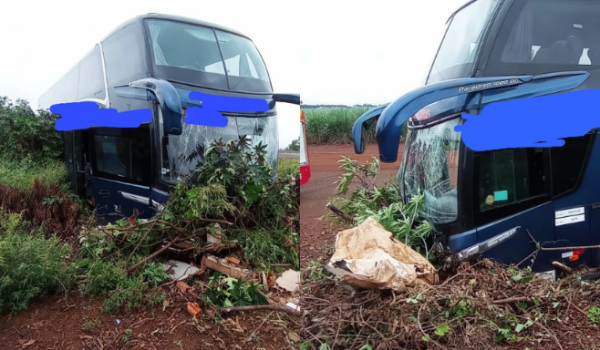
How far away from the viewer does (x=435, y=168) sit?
2.28 m

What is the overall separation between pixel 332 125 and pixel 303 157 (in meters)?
0.27

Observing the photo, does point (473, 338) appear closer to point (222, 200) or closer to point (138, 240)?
point (222, 200)

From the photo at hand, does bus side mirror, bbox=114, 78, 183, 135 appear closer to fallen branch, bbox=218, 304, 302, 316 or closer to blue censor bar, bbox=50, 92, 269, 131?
blue censor bar, bbox=50, 92, 269, 131

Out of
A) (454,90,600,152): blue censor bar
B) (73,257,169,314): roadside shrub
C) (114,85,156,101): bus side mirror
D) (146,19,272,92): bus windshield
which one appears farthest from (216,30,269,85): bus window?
(73,257,169,314): roadside shrub

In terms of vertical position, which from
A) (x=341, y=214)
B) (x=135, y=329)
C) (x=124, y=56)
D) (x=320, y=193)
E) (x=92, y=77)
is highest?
(x=124, y=56)

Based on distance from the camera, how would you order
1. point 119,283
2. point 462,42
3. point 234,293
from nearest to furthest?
point 462,42, point 234,293, point 119,283

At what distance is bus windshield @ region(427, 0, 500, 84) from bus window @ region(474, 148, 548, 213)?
0.46m

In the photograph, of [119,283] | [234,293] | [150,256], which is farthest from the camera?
[150,256]

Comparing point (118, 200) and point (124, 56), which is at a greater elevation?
point (124, 56)

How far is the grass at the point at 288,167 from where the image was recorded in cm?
225

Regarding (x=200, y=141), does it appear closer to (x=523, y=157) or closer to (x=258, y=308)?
(x=258, y=308)

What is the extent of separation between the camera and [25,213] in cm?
310

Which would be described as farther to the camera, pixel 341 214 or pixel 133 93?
pixel 133 93

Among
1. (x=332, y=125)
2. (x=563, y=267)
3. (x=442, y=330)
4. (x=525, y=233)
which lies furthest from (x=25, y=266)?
(x=563, y=267)
